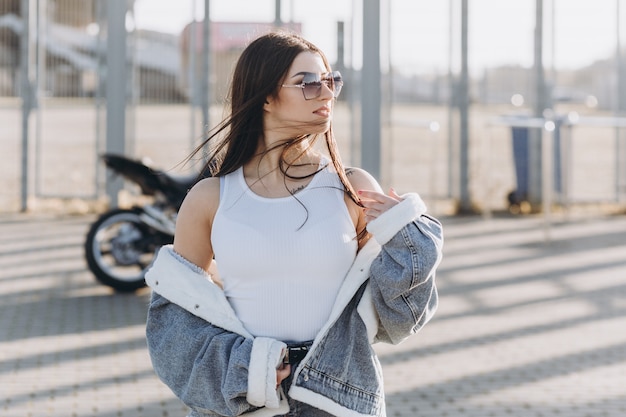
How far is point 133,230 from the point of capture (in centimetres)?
926

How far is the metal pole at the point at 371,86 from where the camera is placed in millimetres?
14648

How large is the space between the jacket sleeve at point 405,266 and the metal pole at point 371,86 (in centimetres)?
1179

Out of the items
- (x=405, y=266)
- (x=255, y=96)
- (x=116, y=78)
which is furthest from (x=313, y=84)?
(x=116, y=78)

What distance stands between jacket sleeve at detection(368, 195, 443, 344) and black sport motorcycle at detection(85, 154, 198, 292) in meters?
6.19

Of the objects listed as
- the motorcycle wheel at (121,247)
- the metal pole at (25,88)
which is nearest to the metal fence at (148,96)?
the metal pole at (25,88)

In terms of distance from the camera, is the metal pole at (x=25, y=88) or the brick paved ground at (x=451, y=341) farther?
the metal pole at (x=25, y=88)

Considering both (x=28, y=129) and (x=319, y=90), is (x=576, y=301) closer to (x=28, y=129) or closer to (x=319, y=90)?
(x=319, y=90)

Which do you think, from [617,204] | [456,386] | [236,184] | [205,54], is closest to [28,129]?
[205,54]

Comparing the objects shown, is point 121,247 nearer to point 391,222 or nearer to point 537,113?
point 391,222

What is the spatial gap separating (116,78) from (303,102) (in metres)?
12.1

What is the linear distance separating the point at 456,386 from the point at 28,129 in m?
9.81

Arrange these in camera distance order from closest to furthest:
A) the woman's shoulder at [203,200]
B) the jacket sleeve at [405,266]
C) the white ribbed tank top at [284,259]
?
the jacket sleeve at [405,266]
the white ribbed tank top at [284,259]
the woman's shoulder at [203,200]

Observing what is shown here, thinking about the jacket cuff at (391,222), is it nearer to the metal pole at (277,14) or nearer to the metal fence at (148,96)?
the metal fence at (148,96)

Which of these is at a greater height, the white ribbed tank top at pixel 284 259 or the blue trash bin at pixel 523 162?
the blue trash bin at pixel 523 162
